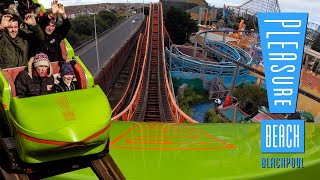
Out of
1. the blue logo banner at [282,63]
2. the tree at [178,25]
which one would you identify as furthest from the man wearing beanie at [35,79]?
the tree at [178,25]

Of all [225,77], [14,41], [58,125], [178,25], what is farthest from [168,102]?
[178,25]

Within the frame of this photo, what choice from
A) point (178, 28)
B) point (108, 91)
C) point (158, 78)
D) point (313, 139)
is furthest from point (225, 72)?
point (313, 139)

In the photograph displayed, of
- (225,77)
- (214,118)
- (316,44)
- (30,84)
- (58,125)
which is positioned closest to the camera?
(58,125)

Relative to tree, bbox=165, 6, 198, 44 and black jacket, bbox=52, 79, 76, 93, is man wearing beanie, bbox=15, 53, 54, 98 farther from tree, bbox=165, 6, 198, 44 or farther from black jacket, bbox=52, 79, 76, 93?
tree, bbox=165, 6, 198, 44

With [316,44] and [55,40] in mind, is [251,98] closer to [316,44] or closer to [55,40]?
[55,40]

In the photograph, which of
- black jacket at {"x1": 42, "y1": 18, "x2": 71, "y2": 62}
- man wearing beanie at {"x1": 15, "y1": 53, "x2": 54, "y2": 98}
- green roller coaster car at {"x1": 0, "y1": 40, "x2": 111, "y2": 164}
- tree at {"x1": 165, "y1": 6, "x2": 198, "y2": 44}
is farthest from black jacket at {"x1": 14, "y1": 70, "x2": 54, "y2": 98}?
tree at {"x1": 165, "y1": 6, "x2": 198, "y2": 44}

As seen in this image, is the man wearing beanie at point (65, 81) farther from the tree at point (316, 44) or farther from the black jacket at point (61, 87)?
the tree at point (316, 44)

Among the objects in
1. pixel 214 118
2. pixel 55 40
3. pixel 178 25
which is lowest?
pixel 214 118
